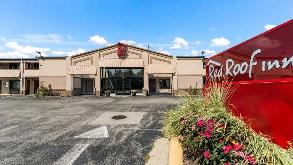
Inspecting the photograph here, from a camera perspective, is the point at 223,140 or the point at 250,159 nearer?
the point at 250,159

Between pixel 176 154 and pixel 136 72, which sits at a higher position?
pixel 136 72

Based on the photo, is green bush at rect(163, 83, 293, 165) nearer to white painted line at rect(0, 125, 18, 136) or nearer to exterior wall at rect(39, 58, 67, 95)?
white painted line at rect(0, 125, 18, 136)

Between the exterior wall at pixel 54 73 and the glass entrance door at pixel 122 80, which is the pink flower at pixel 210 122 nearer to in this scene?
the glass entrance door at pixel 122 80

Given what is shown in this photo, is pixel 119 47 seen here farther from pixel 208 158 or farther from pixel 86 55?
pixel 208 158

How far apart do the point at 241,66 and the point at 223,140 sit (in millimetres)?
2271

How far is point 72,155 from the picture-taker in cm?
736

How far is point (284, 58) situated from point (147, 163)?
3828 millimetres

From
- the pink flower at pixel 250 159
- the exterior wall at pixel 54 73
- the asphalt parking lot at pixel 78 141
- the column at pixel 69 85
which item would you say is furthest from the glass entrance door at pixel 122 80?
the pink flower at pixel 250 159

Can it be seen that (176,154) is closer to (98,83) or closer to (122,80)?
(98,83)

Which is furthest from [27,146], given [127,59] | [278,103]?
[127,59]

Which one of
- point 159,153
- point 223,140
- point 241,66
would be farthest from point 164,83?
point 223,140

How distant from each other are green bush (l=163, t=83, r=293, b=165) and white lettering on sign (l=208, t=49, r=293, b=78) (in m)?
0.53

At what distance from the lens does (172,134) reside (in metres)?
8.27

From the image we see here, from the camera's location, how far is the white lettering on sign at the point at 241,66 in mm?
5109
